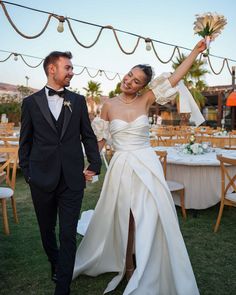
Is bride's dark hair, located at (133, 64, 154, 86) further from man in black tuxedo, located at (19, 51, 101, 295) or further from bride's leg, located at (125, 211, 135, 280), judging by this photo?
bride's leg, located at (125, 211, 135, 280)

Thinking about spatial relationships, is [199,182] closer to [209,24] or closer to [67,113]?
[209,24]

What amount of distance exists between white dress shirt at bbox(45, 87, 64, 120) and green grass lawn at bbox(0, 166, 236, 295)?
4.73 feet

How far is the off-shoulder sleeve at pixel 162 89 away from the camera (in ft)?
7.77

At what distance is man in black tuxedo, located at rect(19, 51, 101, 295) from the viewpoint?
6.64 ft

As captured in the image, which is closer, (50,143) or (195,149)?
(50,143)

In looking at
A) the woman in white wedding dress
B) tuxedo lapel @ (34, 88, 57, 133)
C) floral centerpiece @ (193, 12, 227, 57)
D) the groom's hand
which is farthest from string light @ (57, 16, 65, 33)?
the groom's hand

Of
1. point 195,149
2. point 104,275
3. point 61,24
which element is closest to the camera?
point 104,275

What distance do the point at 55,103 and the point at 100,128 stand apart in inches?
18.0

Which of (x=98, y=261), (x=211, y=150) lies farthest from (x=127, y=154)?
(x=211, y=150)

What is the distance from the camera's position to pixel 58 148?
2.03 meters

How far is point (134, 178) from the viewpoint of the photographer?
91.7 inches

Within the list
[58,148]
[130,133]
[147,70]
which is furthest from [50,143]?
[147,70]

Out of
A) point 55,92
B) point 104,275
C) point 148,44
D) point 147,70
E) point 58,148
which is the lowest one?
point 104,275

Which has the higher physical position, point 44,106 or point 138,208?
point 44,106
